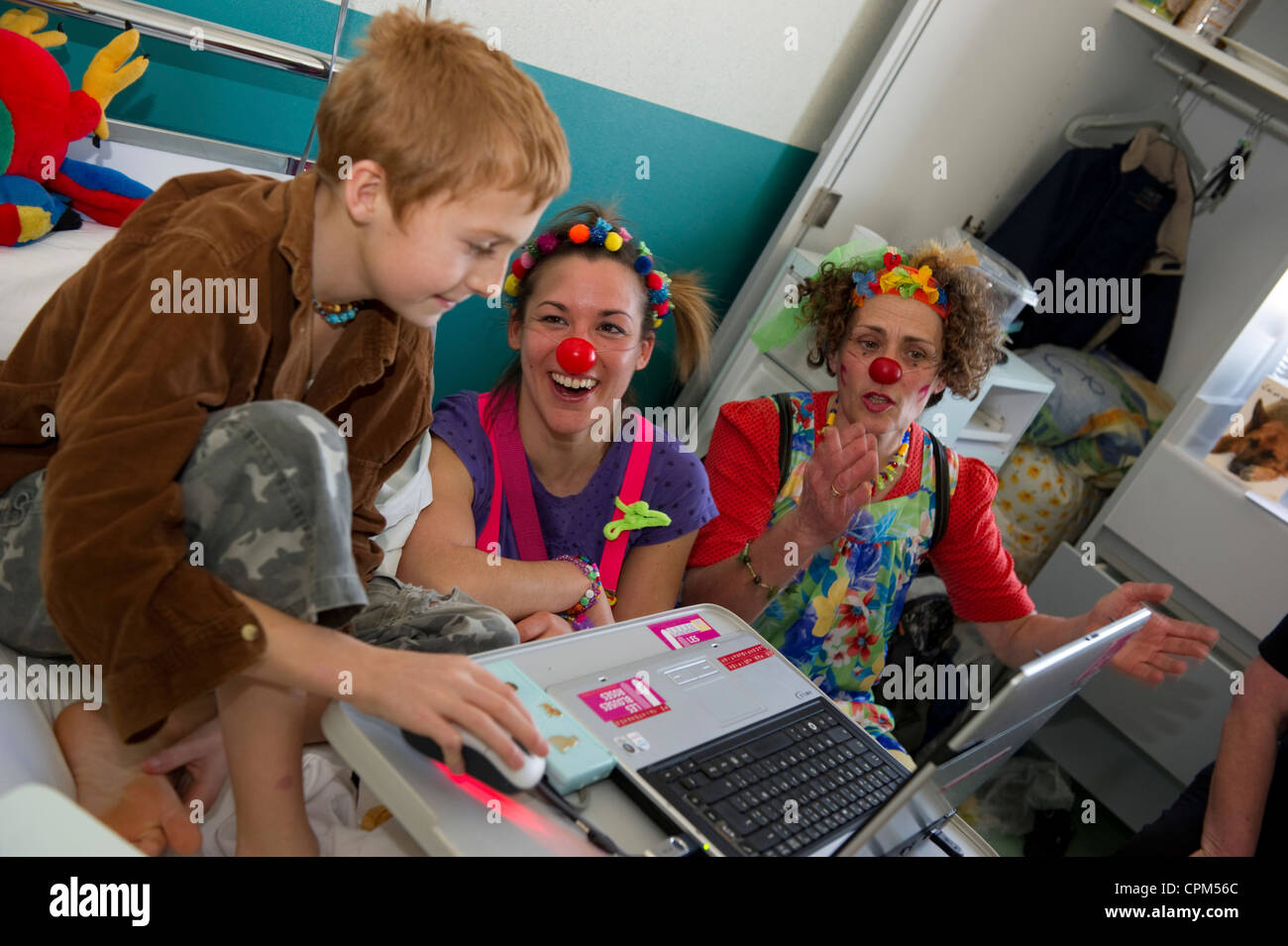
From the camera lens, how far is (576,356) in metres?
1.41

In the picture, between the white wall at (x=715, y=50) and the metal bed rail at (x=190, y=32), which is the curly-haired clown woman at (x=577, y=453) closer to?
the metal bed rail at (x=190, y=32)

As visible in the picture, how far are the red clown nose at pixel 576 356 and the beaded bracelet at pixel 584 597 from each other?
0.92 ft

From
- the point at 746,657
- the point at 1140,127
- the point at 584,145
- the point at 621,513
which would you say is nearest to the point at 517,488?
the point at 621,513

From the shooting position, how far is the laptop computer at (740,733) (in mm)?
814

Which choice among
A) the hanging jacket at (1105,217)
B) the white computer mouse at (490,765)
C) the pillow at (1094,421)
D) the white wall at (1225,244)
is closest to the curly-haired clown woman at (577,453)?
the white computer mouse at (490,765)

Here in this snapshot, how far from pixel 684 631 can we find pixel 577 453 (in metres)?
0.49

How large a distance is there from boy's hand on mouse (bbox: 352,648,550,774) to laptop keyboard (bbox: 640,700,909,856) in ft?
0.59

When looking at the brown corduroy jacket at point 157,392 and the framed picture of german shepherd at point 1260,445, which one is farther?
the framed picture of german shepherd at point 1260,445

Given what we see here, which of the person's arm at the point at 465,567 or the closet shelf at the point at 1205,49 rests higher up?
the closet shelf at the point at 1205,49
